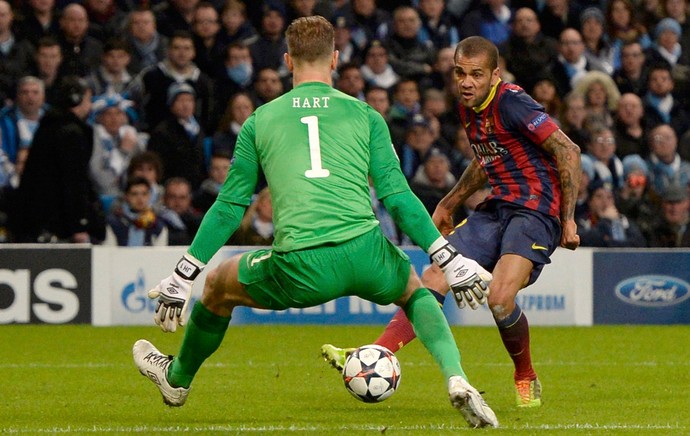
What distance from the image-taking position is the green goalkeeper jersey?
20.3ft

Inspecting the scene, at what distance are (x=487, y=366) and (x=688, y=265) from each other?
15.8 ft

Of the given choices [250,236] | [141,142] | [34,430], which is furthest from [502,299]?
[141,142]

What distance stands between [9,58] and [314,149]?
9763mm

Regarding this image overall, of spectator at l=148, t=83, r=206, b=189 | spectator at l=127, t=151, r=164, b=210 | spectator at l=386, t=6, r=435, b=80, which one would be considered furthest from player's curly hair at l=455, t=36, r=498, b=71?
spectator at l=386, t=6, r=435, b=80

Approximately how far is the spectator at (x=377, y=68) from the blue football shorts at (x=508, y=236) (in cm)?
817

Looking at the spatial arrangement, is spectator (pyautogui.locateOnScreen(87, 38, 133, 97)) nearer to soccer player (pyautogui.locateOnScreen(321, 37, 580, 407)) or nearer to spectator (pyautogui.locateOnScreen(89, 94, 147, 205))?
spectator (pyautogui.locateOnScreen(89, 94, 147, 205))

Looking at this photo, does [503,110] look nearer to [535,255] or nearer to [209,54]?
[535,255]

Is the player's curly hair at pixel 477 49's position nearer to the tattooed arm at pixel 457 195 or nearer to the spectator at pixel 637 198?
the tattooed arm at pixel 457 195

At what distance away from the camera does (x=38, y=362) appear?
35.6ft

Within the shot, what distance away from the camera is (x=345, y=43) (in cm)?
1639

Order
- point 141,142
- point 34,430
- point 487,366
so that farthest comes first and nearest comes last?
point 141,142
point 487,366
point 34,430

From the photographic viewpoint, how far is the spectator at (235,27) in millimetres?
16281

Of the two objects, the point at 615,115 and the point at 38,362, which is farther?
the point at 615,115

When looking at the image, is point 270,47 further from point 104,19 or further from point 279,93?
point 104,19
